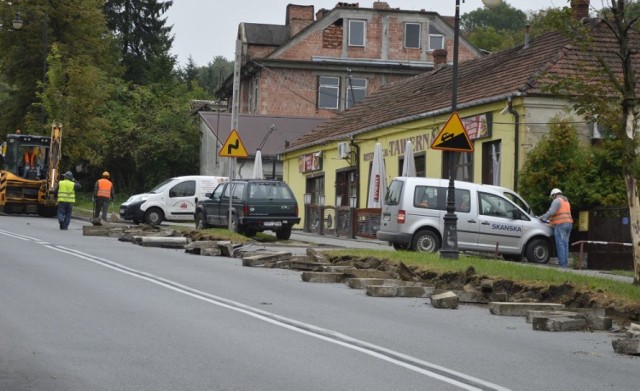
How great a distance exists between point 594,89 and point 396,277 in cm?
445

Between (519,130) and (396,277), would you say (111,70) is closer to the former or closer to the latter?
(519,130)

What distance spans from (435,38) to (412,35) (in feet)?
4.55

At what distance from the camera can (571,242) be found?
29625 mm

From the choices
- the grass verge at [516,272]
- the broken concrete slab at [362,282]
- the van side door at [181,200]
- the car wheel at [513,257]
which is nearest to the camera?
the grass verge at [516,272]

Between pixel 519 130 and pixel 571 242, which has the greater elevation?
pixel 519 130

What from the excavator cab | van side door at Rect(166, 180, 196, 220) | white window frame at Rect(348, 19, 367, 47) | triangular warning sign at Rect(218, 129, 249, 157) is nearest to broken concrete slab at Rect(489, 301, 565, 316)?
triangular warning sign at Rect(218, 129, 249, 157)

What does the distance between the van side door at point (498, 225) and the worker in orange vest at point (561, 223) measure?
1746mm

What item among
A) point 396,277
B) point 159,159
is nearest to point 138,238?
point 396,277

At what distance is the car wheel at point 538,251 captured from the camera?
28.2m

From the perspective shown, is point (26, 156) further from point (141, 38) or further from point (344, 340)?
point (344, 340)

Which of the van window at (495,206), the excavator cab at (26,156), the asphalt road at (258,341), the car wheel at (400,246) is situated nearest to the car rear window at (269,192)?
the car wheel at (400,246)

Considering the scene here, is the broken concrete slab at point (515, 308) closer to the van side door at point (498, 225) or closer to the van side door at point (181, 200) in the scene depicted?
the van side door at point (498, 225)

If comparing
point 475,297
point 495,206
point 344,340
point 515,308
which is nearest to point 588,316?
point 515,308

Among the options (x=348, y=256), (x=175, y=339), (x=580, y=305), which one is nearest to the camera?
(x=175, y=339)
